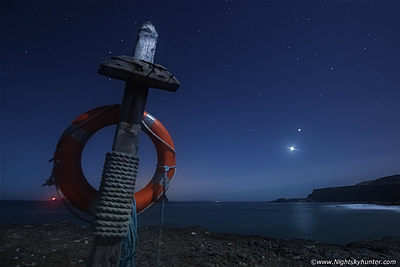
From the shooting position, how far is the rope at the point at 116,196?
1632mm

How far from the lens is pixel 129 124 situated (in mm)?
1813

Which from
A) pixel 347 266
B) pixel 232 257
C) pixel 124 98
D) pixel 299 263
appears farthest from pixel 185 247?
pixel 124 98

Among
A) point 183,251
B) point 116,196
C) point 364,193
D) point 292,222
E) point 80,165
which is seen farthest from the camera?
point 364,193

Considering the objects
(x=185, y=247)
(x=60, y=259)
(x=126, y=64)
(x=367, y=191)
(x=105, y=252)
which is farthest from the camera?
(x=367, y=191)

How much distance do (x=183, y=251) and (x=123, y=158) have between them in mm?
4567

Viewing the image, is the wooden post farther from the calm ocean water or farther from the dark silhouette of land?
the dark silhouette of land

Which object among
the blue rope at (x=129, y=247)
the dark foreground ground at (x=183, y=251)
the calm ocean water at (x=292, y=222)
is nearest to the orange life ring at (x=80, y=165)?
the blue rope at (x=129, y=247)

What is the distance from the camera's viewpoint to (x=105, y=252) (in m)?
1.61

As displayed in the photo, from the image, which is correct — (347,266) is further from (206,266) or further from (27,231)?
(27,231)

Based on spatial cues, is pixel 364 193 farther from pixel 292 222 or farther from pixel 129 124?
pixel 129 124

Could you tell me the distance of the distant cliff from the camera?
280ft

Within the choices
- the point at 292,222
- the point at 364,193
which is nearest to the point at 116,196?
the point at 292,222

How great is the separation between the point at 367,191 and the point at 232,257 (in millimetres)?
132603

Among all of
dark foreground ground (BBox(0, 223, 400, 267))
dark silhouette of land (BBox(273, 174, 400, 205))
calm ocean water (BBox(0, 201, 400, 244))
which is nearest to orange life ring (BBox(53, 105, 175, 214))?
dark foreground ground (BBox(0, 223, 400, 267))
